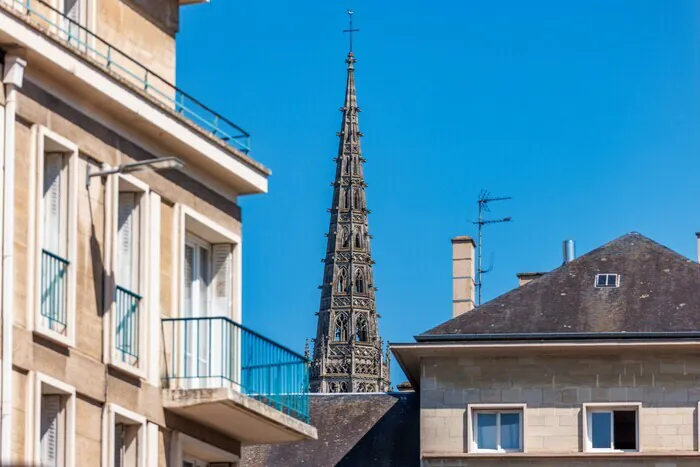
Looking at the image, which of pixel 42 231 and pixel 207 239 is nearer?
pixel 42 231

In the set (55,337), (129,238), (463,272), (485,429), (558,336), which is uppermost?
(463,272)

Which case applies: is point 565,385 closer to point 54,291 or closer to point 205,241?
point 205,241

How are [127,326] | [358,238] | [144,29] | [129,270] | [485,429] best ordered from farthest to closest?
[358,238] → [485,429] → [144,29] → [129,270] → [127,326]

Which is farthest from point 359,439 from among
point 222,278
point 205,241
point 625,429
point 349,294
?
point 349,294

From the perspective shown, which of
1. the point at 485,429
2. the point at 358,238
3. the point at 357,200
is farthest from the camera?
the point at 358,238

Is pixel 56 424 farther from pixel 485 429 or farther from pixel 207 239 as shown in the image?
pixel 485 429

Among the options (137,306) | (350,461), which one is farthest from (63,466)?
(350,461)

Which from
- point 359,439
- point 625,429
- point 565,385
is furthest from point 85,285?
point 359,439

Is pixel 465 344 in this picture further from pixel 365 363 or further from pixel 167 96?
pixel 365 363

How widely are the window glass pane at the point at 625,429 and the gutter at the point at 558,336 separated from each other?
5.71ft

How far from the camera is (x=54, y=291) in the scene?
28625mm

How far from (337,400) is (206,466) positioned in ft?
80.6

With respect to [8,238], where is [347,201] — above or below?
above

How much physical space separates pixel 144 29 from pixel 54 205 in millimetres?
4899
